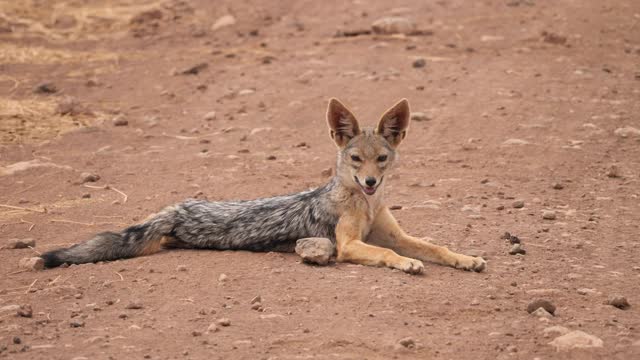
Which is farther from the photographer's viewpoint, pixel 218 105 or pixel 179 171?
pixel 218 105

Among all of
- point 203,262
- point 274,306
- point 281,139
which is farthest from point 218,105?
point 274,306

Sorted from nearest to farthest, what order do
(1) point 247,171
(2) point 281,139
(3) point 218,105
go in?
(1) point 247,171
(2) point 281,139
(3) point 218,105

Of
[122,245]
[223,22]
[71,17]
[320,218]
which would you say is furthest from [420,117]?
[71,17]

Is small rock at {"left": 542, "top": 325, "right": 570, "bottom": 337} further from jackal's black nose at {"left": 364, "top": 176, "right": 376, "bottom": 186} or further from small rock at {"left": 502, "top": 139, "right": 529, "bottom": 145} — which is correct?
small rock at {"left": 502, "top": 139, "right": 529, "bottom": 145}

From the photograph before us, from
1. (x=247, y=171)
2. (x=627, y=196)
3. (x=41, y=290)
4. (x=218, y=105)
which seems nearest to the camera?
(x=41, y=290)

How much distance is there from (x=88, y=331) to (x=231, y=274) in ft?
4.42

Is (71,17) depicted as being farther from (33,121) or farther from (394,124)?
(394,124)

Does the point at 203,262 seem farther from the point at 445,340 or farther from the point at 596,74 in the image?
the point at 596,74

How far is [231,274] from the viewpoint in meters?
7.22

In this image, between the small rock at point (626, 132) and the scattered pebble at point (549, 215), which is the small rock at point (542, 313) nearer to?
the scattered pebble at point (549, 215)

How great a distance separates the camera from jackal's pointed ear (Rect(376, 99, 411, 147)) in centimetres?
811

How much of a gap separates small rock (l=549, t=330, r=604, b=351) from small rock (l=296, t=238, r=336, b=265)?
2.00 m

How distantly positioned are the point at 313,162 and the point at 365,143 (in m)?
2.47

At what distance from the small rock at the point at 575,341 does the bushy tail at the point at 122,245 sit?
3335 millimetres
